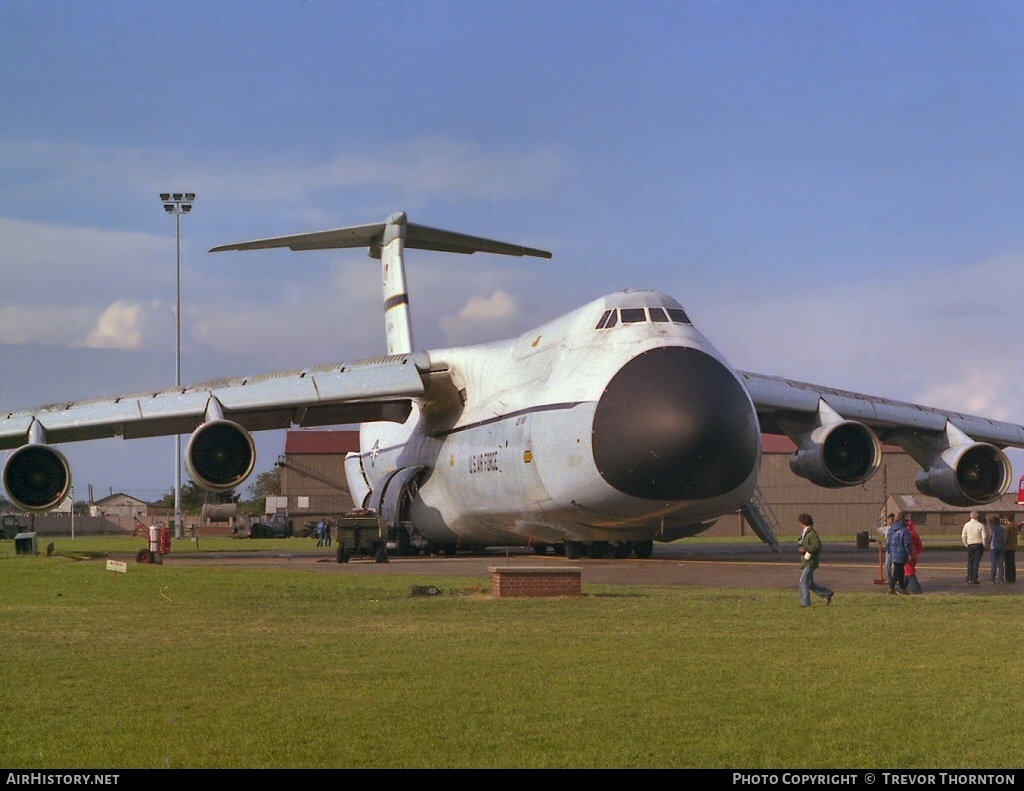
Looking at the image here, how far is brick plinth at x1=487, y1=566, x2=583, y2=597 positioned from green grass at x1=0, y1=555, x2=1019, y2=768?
410 mm

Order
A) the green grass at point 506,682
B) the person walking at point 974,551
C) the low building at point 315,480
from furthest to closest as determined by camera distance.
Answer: the low building at point 315,480, the person walking at point 974,551, the green grass at point 506,682

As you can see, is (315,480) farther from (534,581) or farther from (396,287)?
(534,581)

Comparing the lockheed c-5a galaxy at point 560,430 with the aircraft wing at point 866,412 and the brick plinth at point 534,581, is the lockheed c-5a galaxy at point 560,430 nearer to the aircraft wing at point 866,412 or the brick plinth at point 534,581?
the aircraft wing at point 866,412

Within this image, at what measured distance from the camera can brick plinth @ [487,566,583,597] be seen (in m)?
17.0

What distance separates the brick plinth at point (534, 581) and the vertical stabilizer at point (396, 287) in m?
21.7

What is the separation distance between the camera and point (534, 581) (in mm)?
17172

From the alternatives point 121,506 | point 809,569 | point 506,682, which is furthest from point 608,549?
point 121,506

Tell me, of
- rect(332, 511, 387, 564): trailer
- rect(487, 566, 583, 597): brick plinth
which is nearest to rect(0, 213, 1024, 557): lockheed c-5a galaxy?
rect(332, 511, 387, 564): trailer

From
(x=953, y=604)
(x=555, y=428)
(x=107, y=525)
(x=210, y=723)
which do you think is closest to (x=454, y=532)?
(x=555, y=428)

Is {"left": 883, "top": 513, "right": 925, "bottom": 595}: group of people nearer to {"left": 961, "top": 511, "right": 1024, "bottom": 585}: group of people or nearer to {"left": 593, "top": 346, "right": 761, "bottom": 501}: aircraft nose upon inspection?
{"left": 961, "top": 511, "right": 1024, "bottom": 585}: group of people

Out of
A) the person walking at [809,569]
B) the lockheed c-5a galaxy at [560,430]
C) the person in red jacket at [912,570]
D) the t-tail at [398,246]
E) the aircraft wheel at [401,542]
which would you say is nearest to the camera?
the person walking at [809,569]

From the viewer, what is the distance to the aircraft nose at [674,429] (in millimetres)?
22203

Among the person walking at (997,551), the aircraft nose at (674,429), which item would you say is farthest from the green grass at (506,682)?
the aircraft nose at (674,429)

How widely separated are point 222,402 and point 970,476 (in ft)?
56.2
